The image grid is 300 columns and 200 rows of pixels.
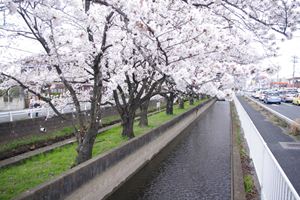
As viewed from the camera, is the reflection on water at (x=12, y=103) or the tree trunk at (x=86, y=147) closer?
the tree trunk at (x=86, y=147)

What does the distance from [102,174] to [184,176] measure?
379cm

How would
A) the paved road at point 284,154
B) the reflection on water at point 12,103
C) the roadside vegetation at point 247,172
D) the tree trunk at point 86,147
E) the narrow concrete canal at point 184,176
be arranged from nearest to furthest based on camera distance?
1. the roadside vegetation at point 247,172
2. the tree trunk at point 86,147
3. the narrow concrete canal at point 184,176
4. the paved road at point 284,154
5. the reflection on water at point 12,103

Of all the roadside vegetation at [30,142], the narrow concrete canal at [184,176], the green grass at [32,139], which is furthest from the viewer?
the green grass at [32,139]

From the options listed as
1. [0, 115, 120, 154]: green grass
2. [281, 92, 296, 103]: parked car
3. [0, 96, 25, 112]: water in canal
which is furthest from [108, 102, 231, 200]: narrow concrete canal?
[281, 92, 296, 103]: parked car

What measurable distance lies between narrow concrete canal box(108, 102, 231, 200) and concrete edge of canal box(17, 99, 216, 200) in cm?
33

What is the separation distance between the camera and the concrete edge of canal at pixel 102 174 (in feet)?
22.6

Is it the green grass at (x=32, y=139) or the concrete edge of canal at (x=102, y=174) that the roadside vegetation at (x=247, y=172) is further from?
the green grass at (x=32, y=139)

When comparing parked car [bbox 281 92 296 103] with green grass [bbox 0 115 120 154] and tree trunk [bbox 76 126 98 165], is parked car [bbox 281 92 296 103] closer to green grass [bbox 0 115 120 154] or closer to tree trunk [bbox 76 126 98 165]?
green grass [bbox 0 115 120 154]

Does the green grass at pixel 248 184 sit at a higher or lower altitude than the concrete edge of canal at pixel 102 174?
lower

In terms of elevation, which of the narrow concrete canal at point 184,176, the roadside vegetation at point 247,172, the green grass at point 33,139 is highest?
the green grass at point 33,139

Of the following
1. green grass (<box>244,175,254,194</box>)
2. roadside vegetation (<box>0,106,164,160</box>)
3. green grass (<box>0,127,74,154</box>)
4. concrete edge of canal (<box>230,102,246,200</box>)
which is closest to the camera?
concrete edge of canal (<box>230,102,246,200</box>)

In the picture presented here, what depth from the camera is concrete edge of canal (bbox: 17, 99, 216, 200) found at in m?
6.88

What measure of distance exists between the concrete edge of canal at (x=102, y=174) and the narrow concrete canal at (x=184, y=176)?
331 mm

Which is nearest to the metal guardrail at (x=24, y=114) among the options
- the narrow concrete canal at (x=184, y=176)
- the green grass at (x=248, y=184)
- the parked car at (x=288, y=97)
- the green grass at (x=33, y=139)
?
the green grass at (x=33, y=139)
